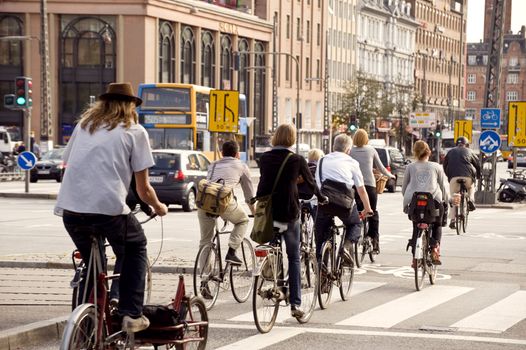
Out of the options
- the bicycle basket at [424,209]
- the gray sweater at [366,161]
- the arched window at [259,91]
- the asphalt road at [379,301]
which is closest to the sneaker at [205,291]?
the asphalt road at [379,301]

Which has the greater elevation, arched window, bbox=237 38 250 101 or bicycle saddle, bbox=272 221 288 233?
arched window, bbox=237 38 250 101

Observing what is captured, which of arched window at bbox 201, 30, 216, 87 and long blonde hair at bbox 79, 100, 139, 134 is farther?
arched window at bbox 201, 30, 216, 87

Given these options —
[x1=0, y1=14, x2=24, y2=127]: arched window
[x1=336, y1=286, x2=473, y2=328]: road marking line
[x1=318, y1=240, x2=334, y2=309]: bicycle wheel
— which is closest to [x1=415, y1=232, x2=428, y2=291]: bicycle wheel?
[x1=336, y1=286, x2=473, y2=328]: road marking line

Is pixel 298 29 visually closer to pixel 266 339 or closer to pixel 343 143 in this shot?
pixel 343 143

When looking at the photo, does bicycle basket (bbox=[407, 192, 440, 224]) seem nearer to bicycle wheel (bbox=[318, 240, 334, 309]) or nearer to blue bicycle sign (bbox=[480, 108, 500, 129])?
bicycle wheel (bbox=[318, 240, 334, 309])

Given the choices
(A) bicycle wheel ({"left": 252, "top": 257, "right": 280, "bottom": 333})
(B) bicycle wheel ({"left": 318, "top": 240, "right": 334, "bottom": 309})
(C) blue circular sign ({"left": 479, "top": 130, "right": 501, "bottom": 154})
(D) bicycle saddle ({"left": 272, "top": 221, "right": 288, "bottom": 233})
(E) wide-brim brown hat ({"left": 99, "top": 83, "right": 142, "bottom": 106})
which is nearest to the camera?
(E) wide-brim brown hat ({"left": 99, "top": 83, "right": 142, "bottom": 106})

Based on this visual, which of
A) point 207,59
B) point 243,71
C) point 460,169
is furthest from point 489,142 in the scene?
point 243,71

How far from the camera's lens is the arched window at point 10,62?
269ft

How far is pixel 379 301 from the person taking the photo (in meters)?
13.8

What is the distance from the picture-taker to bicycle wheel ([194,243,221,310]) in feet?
42.5

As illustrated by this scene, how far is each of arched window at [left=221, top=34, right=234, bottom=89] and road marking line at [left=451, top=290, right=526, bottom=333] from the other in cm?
8251

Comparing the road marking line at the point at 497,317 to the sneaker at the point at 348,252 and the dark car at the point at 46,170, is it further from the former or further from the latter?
the dark car at the point at 46,170

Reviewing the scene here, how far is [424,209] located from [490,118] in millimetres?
22533

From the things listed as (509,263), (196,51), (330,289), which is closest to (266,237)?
(330,289)
